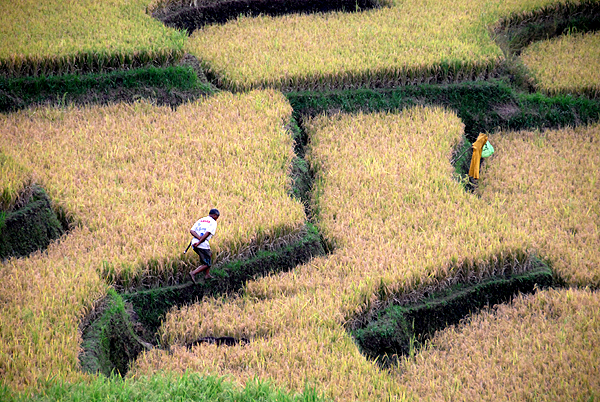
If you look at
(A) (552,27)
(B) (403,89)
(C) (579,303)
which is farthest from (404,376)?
(A) (552,27)

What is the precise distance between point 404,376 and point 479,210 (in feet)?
9.17

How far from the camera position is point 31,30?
9.41m

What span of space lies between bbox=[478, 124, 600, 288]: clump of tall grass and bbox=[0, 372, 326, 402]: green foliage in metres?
3.82

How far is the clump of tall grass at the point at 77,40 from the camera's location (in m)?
8.59

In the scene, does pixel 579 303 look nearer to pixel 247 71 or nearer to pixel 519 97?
pixel 519 97

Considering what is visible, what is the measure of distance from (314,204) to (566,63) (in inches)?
263

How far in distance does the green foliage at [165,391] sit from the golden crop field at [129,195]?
0.24 meters

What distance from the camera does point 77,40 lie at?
30.1 ft

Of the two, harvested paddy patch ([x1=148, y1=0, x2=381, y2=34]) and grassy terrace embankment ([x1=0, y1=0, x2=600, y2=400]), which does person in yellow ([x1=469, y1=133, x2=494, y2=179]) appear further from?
A: harvested paddy patch ([x1=148, y1=0, x2=381, y2=34])

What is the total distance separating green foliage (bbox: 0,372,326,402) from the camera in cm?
383

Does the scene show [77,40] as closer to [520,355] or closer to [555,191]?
[555,191]

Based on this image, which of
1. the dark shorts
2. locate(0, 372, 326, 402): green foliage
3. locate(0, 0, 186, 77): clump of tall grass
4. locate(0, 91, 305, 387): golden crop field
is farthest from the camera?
locate(0, 0, 186, 77): clump of tall grass

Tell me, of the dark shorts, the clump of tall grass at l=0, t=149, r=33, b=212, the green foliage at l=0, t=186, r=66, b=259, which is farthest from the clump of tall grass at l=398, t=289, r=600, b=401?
the clump of tall grass at l=0, t=149, r=33, b=212

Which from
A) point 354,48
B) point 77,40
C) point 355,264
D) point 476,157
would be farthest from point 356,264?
point 77,40
